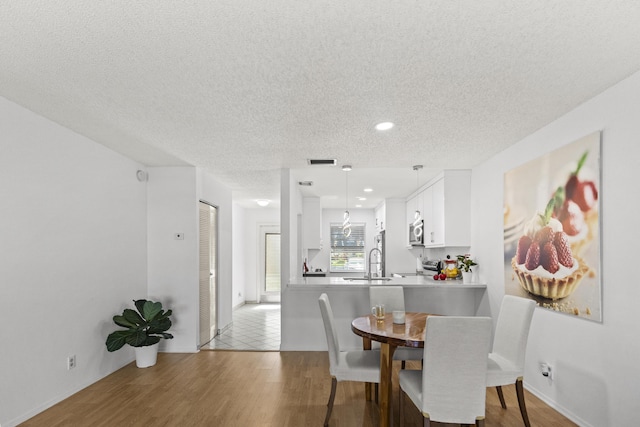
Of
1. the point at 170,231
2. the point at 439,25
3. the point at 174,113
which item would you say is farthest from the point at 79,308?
the point at 439,25

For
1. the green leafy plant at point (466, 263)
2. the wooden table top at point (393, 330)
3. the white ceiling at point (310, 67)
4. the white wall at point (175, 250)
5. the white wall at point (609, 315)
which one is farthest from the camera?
the white wall at point (175, 250)

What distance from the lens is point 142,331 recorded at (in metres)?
4.20

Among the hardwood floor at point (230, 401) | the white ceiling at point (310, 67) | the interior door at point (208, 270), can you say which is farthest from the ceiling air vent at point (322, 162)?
the hardwood floor at point (230, 401)

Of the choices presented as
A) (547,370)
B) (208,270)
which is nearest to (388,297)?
(547,370)

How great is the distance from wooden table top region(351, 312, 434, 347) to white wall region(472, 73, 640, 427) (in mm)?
1134

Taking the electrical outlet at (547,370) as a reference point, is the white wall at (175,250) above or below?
above

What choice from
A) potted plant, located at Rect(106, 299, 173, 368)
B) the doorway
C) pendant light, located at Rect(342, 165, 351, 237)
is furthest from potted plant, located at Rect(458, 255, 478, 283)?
the doorway

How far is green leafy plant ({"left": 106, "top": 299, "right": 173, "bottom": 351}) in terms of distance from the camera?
3984 mm

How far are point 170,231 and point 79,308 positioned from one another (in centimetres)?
155

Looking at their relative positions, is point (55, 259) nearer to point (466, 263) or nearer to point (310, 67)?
point (310, 67)

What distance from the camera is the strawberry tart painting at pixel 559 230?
2.78 m

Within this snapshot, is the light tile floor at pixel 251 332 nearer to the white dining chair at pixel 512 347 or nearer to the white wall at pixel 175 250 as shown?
the white wall at pixel 175 250

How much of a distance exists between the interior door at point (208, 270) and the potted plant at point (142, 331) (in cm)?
98

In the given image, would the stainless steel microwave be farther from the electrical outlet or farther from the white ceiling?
the electrical outlet
